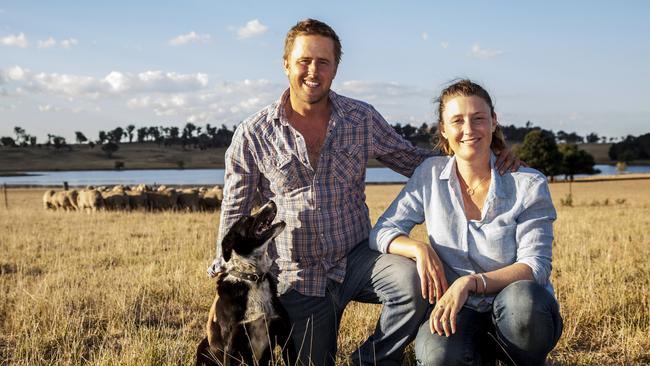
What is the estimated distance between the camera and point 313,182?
466 centimetres

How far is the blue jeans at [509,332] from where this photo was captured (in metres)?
3.72

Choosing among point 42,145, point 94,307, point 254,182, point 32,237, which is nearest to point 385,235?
point 254,182

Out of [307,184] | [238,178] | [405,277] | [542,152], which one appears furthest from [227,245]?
Result: [542,152]

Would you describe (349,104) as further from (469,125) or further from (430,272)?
(430,272)

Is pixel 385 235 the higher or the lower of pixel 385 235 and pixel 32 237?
the higher

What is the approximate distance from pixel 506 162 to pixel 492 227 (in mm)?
517

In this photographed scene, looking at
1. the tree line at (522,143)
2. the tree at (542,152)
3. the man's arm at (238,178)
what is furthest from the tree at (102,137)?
the man's arm at (238,178)

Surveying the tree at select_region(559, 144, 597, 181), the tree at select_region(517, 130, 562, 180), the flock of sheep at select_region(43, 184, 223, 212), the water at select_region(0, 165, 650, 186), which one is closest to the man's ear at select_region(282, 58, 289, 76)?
the flock of sheep at select_region(43, 184, 223, 212)

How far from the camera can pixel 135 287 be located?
293 inches

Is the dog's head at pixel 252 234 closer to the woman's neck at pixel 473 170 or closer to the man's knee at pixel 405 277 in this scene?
the man's knee at pixel 405 277

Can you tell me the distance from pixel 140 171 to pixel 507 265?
443 feet

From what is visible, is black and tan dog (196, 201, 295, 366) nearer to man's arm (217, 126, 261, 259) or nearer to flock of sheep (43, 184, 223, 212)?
man's arm (217, 126, 261, 259)

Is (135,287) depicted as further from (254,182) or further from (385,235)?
(385,235)

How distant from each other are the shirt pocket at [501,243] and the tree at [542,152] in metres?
65.7
